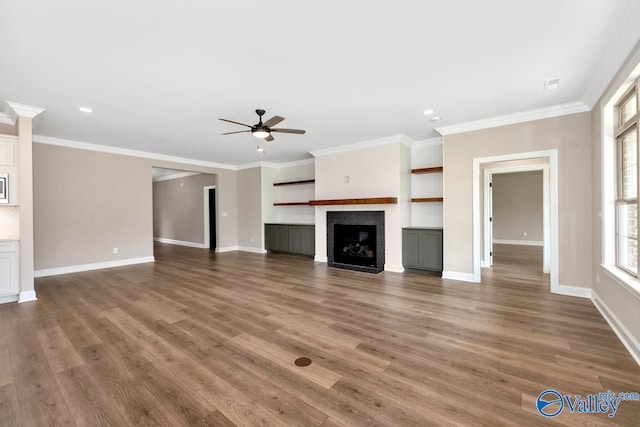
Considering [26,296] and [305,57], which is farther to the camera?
[26,296]

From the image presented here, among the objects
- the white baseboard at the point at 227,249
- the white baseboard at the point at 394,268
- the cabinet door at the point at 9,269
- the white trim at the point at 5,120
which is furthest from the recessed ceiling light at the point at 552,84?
the white baseboard at the point at 227,249

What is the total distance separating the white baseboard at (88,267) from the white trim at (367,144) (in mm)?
4785

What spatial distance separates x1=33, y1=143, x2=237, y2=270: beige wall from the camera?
17.2 feet

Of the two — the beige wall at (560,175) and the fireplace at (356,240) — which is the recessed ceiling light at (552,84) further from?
the fireplace at (356,240)

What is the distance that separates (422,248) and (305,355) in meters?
3.58

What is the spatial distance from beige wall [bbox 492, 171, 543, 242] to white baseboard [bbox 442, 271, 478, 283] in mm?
6207

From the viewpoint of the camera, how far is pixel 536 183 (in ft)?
29.9

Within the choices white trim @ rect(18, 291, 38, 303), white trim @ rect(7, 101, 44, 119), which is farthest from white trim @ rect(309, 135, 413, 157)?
white trim @ rect(18, 291, 38, 303)

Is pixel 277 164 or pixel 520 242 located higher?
pixel 277 164

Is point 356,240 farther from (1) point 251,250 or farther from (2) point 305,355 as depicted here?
(2) point 305,355

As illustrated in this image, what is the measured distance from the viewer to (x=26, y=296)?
151 inches

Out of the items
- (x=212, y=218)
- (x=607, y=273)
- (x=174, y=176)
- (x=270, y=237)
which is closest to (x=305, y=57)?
A: (x=607, y=273)

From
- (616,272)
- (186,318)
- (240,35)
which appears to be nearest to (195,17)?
(240,35)

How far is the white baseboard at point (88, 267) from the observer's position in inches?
207
